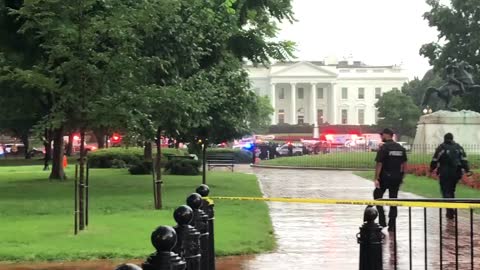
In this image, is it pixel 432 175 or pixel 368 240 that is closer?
pixel 368 240

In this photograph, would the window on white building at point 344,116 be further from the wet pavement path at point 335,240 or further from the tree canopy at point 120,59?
the wet pavement path at point 335,240

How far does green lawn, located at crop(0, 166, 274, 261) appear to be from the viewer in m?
9.77

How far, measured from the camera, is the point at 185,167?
30.4 meters

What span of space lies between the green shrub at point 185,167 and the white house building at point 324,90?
4348 inches

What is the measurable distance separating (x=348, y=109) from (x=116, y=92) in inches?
5401

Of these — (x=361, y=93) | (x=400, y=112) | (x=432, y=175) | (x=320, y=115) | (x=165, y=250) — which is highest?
(x=361, y=93)

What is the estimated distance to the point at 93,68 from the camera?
11500 mm

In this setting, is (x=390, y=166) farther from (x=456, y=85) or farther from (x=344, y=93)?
(x=344, y=93)

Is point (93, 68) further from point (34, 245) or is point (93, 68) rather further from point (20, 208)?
point (20, 208)

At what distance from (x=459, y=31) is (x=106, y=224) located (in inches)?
1560

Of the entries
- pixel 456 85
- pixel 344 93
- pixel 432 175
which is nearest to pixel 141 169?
pixel 432 175

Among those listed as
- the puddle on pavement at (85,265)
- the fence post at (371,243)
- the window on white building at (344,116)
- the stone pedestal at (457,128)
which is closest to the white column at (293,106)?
the window on white building at (344,116)

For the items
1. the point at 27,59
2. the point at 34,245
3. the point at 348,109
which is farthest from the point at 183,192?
the point at 348,109

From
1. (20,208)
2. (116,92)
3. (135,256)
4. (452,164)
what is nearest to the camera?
(135,256)
